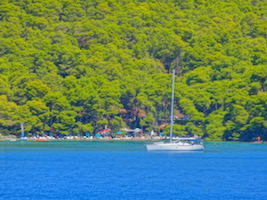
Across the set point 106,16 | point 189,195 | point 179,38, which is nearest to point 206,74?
point 179,38

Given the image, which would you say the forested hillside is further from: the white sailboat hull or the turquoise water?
the turquoise water

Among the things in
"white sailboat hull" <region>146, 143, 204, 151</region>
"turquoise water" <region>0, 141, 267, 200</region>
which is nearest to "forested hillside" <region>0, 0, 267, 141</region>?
"white sailboat hull" <region>146, 143, 204, 151</region>

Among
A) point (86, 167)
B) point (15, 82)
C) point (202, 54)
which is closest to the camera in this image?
point (86, 167)

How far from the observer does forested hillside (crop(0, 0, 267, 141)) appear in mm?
99062

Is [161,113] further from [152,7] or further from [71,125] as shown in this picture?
[152,7]

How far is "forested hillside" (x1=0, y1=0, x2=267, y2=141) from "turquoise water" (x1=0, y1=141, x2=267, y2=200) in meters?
28.8

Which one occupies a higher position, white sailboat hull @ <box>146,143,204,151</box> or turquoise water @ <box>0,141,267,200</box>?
turquoise water @ <box>0,141,267,200</box>

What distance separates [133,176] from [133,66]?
74402 millimetres

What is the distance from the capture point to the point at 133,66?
119 m

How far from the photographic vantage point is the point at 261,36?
445 ft

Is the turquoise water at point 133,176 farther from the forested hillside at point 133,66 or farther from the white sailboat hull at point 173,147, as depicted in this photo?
the forested hillside at point 133,66

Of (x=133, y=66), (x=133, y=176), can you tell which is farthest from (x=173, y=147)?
(x=133, y=66)

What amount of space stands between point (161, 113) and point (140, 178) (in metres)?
61.2

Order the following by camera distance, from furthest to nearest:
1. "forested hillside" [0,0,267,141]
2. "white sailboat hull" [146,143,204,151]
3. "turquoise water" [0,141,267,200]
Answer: "forested hillside" [0,0,267,141] → "white sailboat hull" [146,143,204,151] → "turquoise water" [0,141,267,200]
